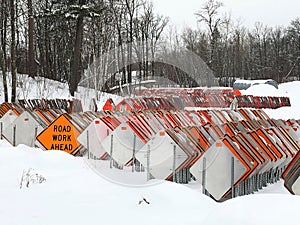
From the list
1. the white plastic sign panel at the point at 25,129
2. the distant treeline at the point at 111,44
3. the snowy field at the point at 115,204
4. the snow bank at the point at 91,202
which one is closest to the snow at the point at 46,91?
the distant treeline at the point at 111,44

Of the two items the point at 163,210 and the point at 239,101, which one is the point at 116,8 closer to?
the point at 239,101

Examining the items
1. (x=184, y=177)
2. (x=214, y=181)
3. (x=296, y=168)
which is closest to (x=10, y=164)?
(x=184, y=177)

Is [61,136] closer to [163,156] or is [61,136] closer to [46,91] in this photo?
[163,156]

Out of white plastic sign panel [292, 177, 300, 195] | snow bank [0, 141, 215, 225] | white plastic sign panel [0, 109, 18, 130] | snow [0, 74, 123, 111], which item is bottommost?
snow bank [0, 141, 215, 225]

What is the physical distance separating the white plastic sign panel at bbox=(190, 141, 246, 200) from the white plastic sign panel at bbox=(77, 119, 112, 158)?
2747mm

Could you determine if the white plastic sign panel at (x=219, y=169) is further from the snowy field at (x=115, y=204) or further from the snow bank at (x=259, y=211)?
the snow bank at (x=259, y=211)

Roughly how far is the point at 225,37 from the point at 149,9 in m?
16.4

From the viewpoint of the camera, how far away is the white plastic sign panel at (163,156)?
22.2ft

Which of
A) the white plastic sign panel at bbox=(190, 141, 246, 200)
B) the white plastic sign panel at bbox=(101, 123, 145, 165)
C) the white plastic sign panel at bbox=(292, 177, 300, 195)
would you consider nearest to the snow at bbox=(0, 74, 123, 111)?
the white plastic sign panel at bbox=(101, 123, 145, 165)

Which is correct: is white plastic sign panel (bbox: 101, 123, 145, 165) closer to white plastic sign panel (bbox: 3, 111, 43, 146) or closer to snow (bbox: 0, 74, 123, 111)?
white plastic sign panel (bbox: 3, 111, 43, 146)

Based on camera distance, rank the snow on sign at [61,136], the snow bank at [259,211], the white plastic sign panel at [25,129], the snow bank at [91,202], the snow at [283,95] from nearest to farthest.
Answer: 1. the snow bank at [259,211]
2. the snow bank at [91,202]
3. the snow on sign at [61,136]
4. the white plastic sign panel at [25,129]
5. the snow at [283,95]

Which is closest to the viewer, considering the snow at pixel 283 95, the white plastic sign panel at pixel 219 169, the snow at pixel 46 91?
the white plastic sign panel at pixel 219 169

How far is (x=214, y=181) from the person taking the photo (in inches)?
237

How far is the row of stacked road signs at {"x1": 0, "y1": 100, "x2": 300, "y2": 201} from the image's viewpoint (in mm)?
6012
